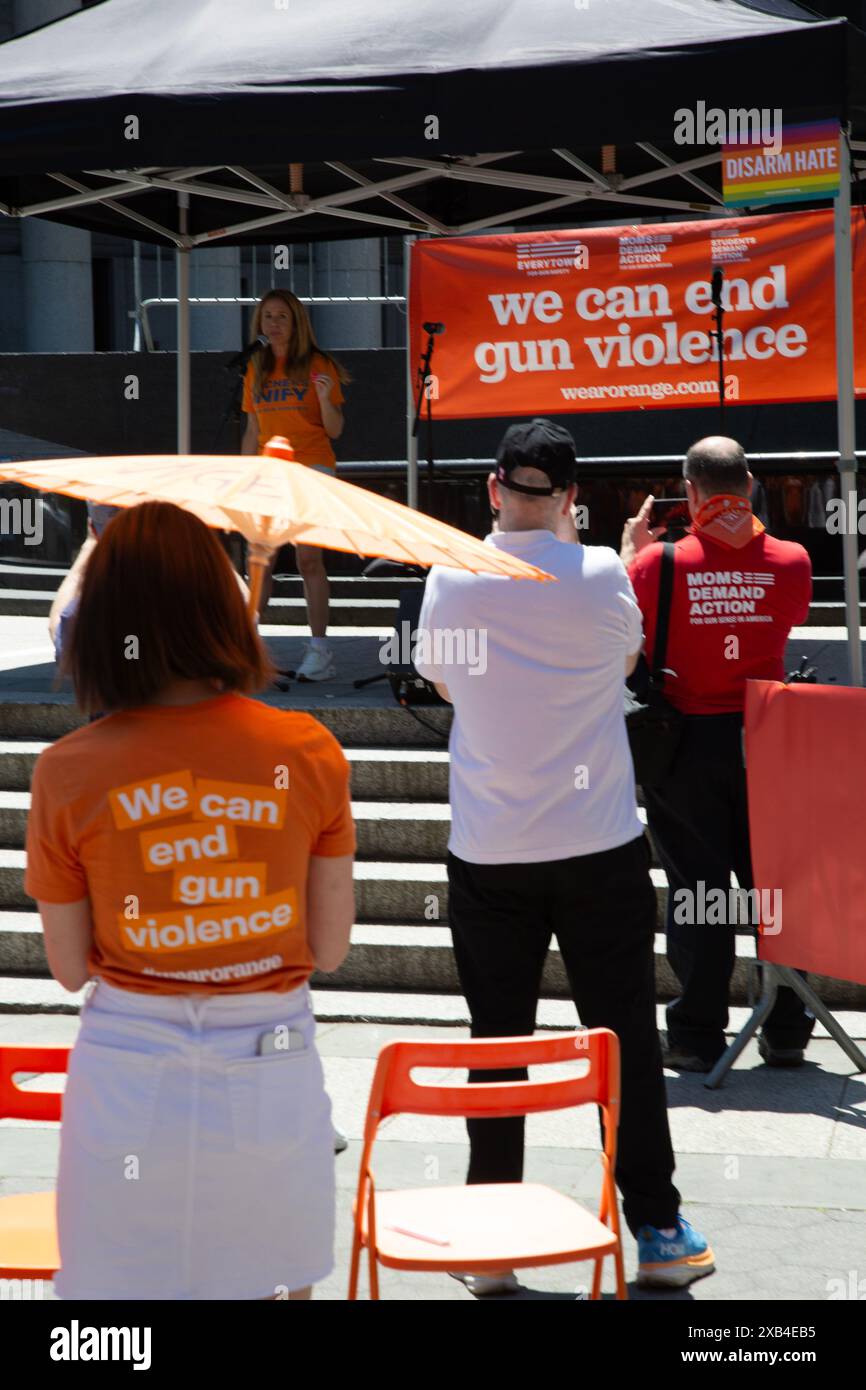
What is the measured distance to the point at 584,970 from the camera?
404 cm

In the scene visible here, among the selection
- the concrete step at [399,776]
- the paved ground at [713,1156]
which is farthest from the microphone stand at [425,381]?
the paved ground at [713,1156]

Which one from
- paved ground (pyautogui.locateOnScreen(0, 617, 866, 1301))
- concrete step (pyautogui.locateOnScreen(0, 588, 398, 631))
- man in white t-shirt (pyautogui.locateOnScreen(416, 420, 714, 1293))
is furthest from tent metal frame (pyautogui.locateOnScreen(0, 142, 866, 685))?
man in white t-shirt (pyautogui.locateOnScreen(416, 420, 714, 1293))

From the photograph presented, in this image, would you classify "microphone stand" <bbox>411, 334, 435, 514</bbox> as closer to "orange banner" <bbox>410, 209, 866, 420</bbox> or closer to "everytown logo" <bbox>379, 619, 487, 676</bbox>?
"orange banner" <bbox>410, 209, 866, 420</bbox>

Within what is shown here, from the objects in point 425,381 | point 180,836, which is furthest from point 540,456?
point 425,381

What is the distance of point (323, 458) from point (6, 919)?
3.23 metres

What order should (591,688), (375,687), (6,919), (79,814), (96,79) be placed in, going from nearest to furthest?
(79,814)
(591,688)
(6,919)
(96,79)
(375,687)

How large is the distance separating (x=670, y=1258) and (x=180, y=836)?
2066 mm

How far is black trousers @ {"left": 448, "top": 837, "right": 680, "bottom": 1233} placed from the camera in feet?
13.0

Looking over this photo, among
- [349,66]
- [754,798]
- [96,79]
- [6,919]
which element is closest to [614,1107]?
[754,798]

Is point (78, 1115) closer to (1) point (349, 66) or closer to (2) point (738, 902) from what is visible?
(2) point (738, 902)

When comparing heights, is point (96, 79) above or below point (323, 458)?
above

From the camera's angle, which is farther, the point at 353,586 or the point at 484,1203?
the point at 353,586
